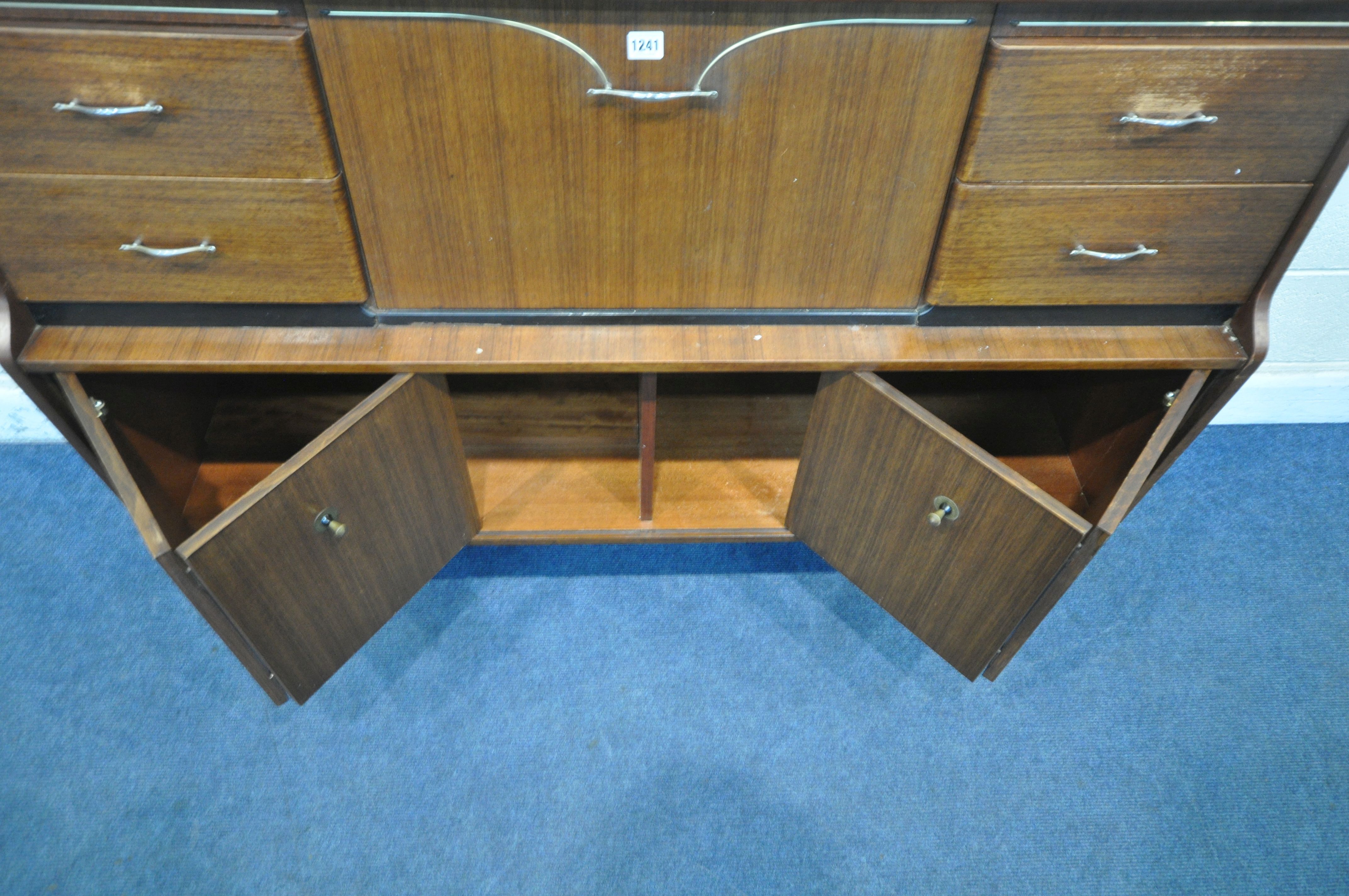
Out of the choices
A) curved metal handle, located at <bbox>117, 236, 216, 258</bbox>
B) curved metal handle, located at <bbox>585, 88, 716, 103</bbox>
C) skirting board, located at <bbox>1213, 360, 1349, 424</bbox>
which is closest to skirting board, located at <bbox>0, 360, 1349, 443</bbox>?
skirting board, located at <bbox>1213, 360, 1349, 424</bbox>

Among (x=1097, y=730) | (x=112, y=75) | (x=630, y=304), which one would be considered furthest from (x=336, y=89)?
(x=1097, y=730)

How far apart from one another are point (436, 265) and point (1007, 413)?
67 centimetres

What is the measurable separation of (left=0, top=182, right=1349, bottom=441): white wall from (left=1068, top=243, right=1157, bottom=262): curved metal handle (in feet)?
1.48

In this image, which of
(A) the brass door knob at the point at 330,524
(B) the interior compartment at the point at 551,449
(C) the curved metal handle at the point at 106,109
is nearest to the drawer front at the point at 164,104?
(C) the curved metal handle at the point at 106,109

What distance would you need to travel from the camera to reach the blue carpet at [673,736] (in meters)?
0.90

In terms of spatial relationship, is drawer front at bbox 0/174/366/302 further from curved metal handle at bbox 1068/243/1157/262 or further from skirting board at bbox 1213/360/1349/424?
skirting board at bbox 1213/360/1349/424

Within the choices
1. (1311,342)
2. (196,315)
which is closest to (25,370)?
(196,315)

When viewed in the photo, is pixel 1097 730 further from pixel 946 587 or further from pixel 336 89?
pixel 336 89

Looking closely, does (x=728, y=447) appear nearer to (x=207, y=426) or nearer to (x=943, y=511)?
(x=943, y=511)

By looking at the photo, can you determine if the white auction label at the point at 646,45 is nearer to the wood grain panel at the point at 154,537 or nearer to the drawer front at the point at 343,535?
the drawer front at the point at 343,535

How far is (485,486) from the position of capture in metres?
0.98

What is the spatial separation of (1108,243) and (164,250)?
746 millimetres

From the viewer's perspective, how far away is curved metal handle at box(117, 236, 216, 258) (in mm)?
684

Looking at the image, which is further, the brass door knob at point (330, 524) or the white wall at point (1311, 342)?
the white wall at point (1311, 342)
